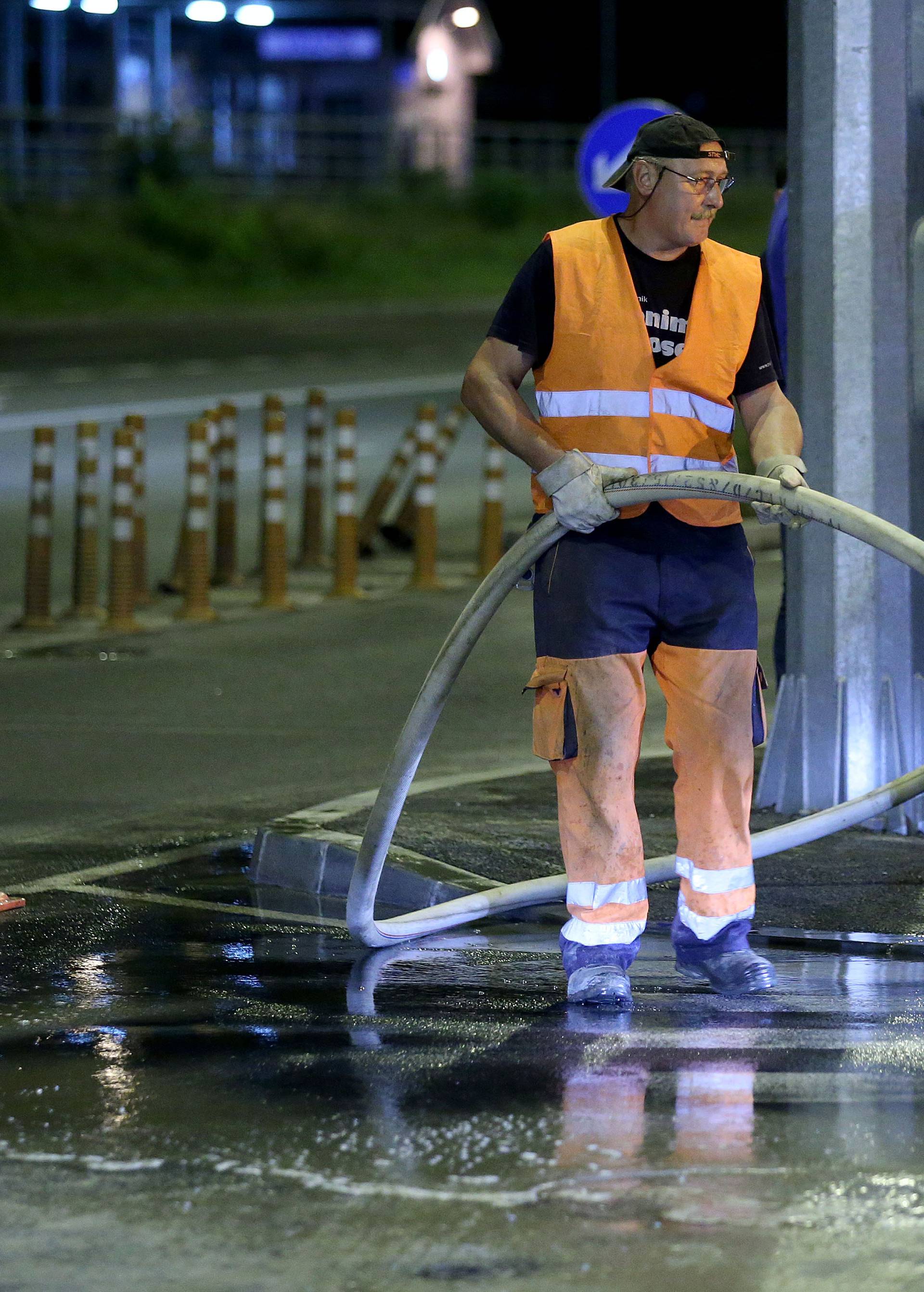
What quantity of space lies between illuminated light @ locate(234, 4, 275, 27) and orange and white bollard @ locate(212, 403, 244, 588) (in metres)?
32.0

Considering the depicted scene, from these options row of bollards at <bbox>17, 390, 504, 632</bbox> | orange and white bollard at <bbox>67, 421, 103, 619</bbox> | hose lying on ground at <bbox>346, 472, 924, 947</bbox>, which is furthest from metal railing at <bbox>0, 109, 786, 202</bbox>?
hose lying on ground at <bbox>346, 472, 924, 947</bbox>

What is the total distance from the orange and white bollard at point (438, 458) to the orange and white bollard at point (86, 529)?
9.53ft

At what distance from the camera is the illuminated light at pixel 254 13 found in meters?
43.8

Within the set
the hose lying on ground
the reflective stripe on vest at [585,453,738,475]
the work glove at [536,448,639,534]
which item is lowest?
the hose lying on ground

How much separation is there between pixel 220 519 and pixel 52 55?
32501mm

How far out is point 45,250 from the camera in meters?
37.4

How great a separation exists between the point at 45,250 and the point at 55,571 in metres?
23.8

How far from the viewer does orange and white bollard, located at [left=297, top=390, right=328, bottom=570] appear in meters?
14.6

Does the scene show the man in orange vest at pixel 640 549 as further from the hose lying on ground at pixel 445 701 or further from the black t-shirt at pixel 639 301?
the hose lying on ground at pixel 445 701

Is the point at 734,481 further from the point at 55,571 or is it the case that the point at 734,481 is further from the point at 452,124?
the point at 452,124

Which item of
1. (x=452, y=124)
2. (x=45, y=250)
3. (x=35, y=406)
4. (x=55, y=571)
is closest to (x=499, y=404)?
(x=55, y=571)

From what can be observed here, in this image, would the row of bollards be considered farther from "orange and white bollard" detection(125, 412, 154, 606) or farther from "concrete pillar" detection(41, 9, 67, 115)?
"concrete pillar" detection(41, 9, 67, 115)

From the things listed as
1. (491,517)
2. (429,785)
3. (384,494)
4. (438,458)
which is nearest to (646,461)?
(429,785)

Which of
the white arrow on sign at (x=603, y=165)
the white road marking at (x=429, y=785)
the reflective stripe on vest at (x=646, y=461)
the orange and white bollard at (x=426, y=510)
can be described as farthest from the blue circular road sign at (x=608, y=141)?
the reflective stripe on vest at (x=646, y=461)
